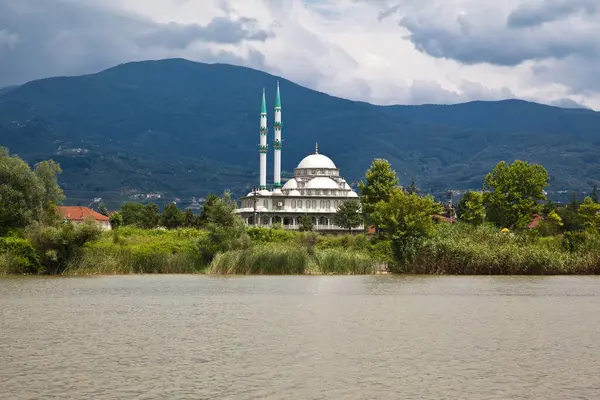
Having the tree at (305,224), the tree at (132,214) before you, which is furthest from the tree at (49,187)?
the tree at (305,224)

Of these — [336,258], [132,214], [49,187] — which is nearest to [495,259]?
[336,258]

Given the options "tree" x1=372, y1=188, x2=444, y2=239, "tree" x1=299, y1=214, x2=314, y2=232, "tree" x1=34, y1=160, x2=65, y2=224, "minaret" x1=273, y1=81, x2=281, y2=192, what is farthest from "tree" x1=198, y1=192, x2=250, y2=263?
"minaret" x1=273, y1=81, x2=281, y2=192

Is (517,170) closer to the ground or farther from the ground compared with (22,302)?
farther from the ground

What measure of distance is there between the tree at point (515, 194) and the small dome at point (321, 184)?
60594 mm

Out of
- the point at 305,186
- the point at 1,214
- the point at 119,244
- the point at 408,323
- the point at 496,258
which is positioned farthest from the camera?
the point at 305,186

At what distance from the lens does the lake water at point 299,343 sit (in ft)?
57.9

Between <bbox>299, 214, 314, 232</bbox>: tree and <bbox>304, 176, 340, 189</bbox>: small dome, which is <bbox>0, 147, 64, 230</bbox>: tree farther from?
<bbox>304, 176, 340, 189</bbox>: small dome

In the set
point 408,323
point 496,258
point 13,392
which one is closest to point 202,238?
point 496,258

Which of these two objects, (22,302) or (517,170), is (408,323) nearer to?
(22,302)

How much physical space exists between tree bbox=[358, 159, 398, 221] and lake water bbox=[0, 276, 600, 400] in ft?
157

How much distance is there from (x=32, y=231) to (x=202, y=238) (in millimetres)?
10529

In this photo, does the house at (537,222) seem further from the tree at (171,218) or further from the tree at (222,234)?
the tree at (171,218)

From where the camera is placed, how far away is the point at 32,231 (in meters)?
52.8

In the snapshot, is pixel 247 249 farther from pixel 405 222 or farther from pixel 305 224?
pixel 305 224
